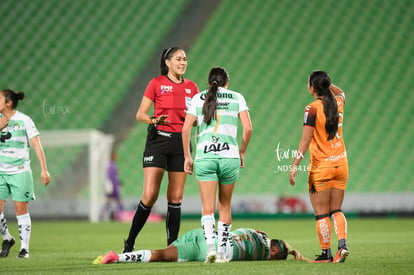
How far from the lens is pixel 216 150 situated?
5465 mm

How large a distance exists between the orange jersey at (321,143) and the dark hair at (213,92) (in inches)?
30.4

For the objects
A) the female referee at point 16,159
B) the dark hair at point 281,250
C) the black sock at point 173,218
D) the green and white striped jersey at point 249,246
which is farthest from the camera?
the female referee at point 16,159

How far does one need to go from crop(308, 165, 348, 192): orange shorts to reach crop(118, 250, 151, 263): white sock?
154 centimetres

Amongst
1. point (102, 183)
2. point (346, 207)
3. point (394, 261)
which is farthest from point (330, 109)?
point (102, 183)

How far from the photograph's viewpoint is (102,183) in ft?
54.2

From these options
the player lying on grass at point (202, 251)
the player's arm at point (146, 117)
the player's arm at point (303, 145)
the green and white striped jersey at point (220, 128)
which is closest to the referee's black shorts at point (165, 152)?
the player's arm at point (146, 117)

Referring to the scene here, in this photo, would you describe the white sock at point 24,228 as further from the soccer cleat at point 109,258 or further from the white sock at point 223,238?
the white sock at point 223,238

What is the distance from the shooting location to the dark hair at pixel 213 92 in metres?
5.46

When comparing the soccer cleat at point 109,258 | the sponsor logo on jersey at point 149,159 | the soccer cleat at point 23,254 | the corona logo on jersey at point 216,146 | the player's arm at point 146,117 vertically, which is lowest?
the soccer cleat at point 23,254

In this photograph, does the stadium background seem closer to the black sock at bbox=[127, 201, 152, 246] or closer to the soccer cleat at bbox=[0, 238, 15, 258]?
the soccer cleat at bbox=[0, 238, 15, 258]

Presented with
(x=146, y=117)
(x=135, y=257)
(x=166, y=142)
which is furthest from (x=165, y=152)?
(x=135, y=257)

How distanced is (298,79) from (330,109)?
12.6 metres

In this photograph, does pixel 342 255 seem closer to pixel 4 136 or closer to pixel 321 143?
pixel 321 143

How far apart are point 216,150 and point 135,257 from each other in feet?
3.62
